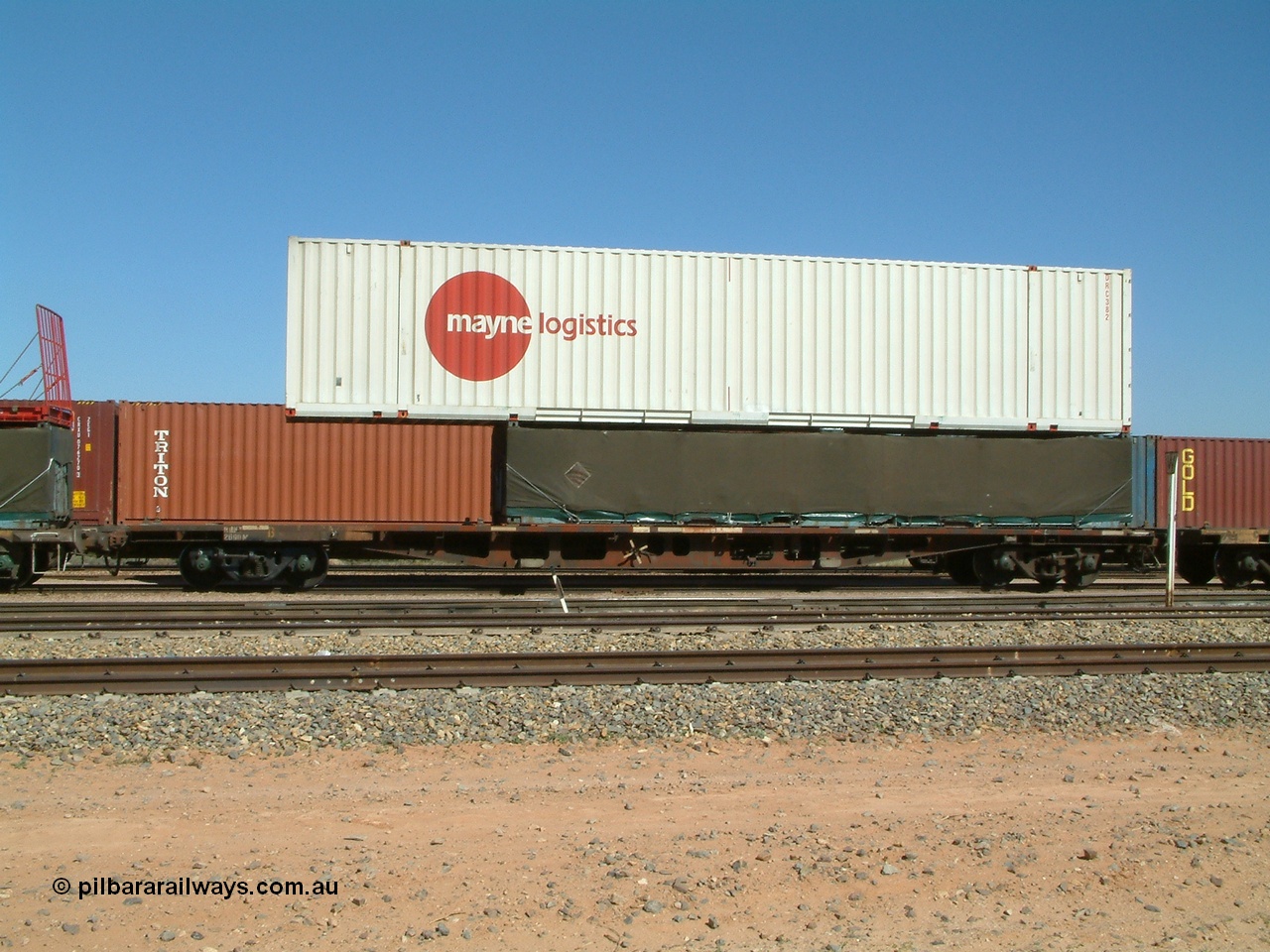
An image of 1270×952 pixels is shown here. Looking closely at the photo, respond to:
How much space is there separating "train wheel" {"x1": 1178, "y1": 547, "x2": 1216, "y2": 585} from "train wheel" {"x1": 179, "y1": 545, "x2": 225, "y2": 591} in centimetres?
1647

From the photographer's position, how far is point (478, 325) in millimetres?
15422

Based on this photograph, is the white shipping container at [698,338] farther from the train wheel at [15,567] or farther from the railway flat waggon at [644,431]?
the train wheel at [15,567]

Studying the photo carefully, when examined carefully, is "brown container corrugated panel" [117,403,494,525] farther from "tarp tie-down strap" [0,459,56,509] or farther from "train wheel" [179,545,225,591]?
"tarp tie-down strap" [0,459,56,509]

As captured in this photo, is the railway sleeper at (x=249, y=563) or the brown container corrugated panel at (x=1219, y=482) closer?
the railway sleeper at (x=249, y=563)

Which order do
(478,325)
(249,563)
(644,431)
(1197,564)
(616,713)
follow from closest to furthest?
(616,713) → (249,563) → (478,325) → (644,431) → (1197,564)

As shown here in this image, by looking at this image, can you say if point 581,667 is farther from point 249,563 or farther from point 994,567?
point 994,567

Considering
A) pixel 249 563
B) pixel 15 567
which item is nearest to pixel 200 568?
pixel 249 563

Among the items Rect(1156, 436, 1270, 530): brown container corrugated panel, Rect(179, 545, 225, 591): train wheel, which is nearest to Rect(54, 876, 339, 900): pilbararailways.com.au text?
Rect(179, 545, 225, 591): train wheel

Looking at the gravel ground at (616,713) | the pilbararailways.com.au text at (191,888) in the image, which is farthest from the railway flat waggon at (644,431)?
the pilbararailways.com.au text at (191,888)

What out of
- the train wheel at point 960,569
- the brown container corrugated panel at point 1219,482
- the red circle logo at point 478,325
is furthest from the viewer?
the train wheel at point 960,569

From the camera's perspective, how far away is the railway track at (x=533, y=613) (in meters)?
11.2

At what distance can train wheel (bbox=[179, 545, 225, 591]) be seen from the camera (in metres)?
15.1

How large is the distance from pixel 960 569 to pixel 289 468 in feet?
37.3

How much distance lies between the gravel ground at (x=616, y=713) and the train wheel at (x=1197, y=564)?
31.5 ft
